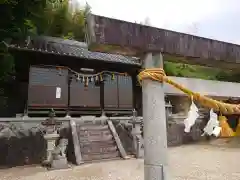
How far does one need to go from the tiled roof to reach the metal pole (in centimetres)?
1003

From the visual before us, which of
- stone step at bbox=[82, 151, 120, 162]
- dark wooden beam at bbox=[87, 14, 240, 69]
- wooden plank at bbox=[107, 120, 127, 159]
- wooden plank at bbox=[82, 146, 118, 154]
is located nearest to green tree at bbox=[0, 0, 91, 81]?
wooden plank at bbox=[82, 146, 118, 154]

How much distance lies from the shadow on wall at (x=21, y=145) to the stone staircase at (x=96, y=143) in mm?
514

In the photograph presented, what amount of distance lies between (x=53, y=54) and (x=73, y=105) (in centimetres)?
292

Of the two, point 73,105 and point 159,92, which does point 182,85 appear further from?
point 73,105

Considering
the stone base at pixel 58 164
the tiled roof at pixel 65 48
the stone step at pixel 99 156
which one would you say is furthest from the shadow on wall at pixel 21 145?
the tiled roof at pixel 65 48

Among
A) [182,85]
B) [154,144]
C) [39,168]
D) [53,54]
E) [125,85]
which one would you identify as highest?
[53,54]

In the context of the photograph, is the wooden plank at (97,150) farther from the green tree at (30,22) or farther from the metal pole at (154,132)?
the metal pole at (154,132)

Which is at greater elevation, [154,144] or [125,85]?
[125,85]

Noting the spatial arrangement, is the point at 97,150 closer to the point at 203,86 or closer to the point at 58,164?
the point at 58,164

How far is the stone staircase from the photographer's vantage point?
9.71 m

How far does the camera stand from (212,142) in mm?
15359

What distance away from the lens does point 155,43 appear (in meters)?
2.60

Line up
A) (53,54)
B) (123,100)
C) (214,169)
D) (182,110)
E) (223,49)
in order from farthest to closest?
(182,110)
(123,100)
(53,54)
(214,169)
(223,49)

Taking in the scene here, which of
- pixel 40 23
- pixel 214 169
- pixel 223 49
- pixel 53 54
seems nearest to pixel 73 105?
pixel 53 54
